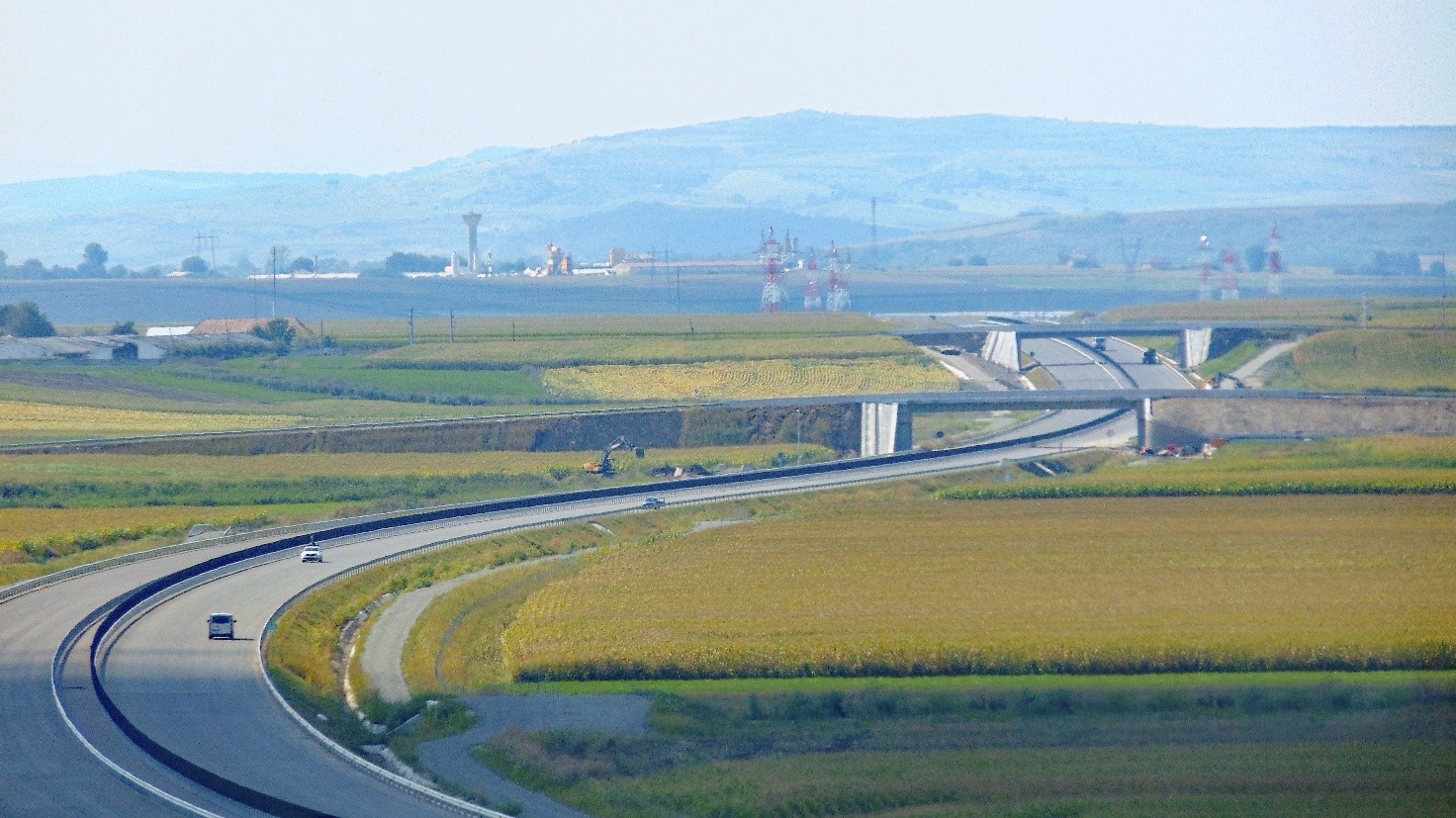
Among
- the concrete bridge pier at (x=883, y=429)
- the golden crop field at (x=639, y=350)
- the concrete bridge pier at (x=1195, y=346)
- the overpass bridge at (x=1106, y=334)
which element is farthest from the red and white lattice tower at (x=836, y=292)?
the concrete bridge pier at (x=883, y=429)

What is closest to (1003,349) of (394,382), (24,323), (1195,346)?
(1195,346)

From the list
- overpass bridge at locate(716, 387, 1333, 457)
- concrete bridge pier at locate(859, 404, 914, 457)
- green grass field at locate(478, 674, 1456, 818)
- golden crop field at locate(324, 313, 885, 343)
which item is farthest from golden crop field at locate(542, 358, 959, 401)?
green grass field at locate(478, 674, 1456, 818)

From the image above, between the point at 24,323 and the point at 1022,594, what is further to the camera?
the point at 24,323

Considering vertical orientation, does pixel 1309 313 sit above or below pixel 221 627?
above

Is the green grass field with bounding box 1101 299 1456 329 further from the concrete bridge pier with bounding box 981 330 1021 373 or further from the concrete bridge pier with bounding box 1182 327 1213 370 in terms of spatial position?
the concrete bridge pier with bounding box 981 330 1021 373

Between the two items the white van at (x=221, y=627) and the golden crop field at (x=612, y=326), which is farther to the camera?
the golden crop field at (x=612, y=326)

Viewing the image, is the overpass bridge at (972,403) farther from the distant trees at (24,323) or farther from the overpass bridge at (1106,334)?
the distant trees at (24,323)

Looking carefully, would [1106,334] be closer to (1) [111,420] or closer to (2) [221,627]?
(1) [111,420]
